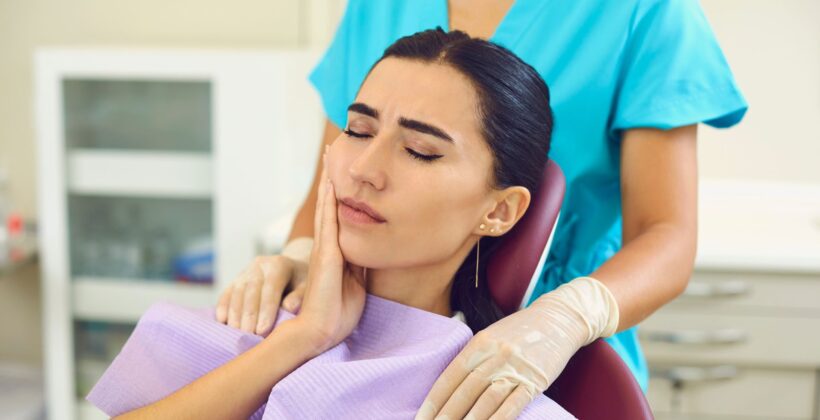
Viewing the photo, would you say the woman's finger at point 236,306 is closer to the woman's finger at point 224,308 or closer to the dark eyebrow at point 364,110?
the woman's finger at point 224,308

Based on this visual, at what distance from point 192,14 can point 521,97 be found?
189 centimetres

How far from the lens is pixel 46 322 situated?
260 centimetres

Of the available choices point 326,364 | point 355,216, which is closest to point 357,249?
point 355,216

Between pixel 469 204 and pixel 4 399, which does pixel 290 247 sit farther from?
pixel 4 399

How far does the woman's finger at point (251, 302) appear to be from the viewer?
109cm

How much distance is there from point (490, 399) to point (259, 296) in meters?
0.36

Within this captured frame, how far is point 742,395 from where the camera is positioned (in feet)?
7.16

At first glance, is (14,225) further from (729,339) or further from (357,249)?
(729,339)

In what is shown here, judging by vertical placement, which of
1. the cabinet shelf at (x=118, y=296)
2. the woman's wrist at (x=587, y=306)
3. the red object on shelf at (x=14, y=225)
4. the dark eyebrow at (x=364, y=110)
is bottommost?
the cabinet shelf at (x=118, y=296)

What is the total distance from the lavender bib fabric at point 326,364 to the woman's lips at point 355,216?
14 centimetres

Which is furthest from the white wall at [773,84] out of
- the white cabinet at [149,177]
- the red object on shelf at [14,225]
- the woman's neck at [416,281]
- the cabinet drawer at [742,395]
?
the red object on shelf at [14,225]

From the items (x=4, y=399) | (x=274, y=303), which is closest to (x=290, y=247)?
(x=274, y=303)

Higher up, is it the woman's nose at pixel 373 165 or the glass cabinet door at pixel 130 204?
the woman's nose at pixel 373 165

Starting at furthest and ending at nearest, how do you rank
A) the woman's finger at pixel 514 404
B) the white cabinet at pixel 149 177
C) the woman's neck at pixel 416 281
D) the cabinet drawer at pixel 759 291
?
1. the white cabinet at pixel 149 177
2. the cabinet drawer at pixel 759 291
3. the woman's neck at pixel 416 281
4. the woman's finger at pixel 514 404
